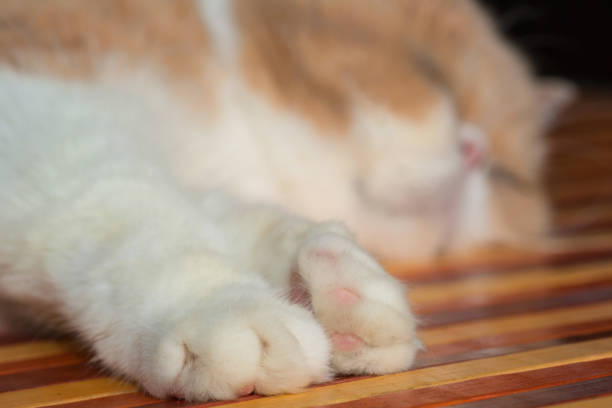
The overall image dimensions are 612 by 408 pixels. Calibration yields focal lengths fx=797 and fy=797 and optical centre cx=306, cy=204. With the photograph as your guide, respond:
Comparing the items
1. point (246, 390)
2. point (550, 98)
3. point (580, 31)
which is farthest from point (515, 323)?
point (580, 31)

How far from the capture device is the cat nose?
5.04ft

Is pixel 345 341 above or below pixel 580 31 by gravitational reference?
below

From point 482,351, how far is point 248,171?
65 cm

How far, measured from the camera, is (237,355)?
68 cm

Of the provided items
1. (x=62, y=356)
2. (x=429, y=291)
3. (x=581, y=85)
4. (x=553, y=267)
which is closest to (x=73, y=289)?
(x=62, y=356)

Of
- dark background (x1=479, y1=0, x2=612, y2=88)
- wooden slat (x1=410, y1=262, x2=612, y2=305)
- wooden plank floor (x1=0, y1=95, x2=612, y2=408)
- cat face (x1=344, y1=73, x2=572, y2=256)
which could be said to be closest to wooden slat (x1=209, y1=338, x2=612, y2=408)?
wooden plank floor (x1=0, y1=95, x2=612, y2=408)

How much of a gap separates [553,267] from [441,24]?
545mm

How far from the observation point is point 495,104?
1.63m

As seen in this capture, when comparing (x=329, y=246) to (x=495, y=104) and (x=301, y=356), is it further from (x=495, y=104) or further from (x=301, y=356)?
(x=495, y=104)

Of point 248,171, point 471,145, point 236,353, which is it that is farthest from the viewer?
point 471,145

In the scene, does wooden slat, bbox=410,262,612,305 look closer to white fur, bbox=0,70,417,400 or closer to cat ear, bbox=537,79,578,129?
white fur, bbox=0,70,417,400

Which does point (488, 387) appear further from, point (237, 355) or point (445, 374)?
point (237, 355)

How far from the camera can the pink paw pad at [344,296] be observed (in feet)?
2.54

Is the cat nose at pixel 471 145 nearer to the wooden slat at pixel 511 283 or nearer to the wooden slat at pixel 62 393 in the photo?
the wooden slat at pixel 511 283
